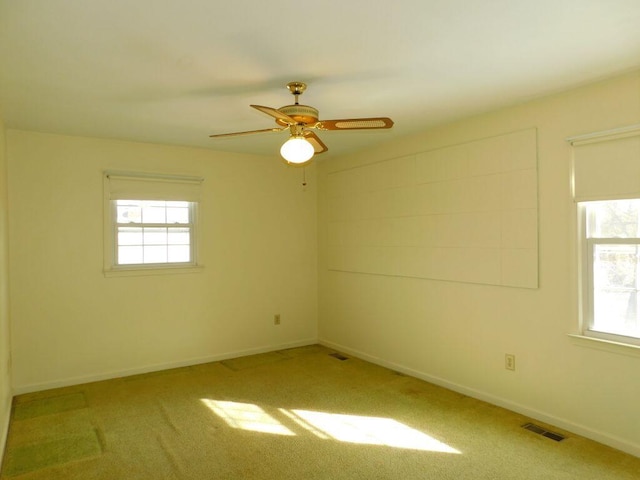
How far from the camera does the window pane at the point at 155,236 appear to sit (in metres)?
4.62

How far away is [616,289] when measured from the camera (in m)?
2.93

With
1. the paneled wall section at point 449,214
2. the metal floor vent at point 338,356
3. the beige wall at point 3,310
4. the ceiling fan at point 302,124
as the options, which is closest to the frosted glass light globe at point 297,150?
the ceiling fan at point 302,124

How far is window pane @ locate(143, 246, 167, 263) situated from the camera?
4629mm

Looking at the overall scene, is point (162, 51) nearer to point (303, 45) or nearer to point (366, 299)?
point (303, 45)

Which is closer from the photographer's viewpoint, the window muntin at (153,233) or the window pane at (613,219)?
the window pane at (613,219)

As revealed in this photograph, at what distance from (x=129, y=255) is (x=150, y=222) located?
40cm

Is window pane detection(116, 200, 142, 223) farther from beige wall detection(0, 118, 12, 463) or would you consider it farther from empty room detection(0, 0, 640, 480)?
beige wall detection(0, 118, 12, 463)

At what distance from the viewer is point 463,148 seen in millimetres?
3812

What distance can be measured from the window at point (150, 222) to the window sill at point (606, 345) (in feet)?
12.2

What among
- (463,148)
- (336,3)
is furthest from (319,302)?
(336,3)

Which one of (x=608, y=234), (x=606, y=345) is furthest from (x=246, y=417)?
(x=608, y=234)

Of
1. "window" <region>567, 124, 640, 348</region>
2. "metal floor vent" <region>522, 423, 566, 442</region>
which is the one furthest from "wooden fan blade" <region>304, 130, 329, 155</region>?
"metal floor vent" <region>522, 423, 566, 442</region>

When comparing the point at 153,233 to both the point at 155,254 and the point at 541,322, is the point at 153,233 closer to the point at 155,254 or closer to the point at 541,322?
the point at 155,254

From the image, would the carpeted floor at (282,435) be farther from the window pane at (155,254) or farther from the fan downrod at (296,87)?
the fan downrod at (296,87)
